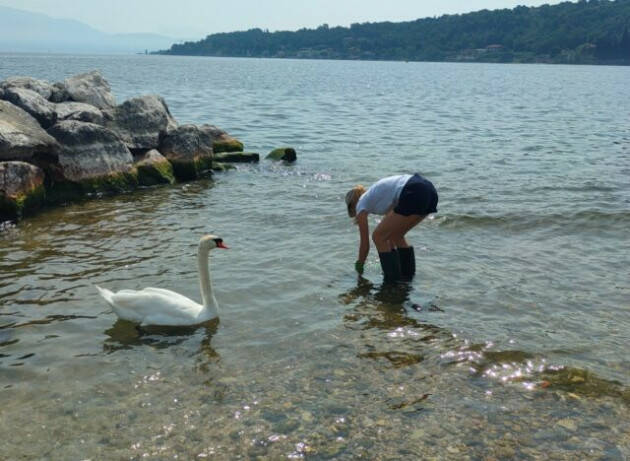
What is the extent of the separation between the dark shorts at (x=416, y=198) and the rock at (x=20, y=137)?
26.8 ft

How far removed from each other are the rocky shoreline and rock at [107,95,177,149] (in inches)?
1.1

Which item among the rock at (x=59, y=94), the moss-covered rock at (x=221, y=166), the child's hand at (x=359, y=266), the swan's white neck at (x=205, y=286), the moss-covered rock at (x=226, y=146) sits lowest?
the moss-covered rock at (x=221, y=166)

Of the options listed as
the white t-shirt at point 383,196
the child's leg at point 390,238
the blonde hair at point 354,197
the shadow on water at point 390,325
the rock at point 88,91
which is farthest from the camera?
the rock at point 88,91

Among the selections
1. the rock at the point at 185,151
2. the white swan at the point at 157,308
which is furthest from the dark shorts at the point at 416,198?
the rock at the point at 185,151

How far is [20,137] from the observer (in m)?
12.4

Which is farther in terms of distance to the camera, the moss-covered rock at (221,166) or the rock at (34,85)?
the moss-covered rock at (221,166)

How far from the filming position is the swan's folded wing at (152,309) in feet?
24.3

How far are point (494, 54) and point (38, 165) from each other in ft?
522

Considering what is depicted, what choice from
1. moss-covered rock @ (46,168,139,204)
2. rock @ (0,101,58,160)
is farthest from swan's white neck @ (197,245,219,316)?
moss-covered rock @ (46,168,139,204)

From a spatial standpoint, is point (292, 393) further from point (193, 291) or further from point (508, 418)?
point (193, 291)

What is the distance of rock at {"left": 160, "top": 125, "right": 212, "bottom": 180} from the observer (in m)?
17.1

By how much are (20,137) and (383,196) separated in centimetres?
805

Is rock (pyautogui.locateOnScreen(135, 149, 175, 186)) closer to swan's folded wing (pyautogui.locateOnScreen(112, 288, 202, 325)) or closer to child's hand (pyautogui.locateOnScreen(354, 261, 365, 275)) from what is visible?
child's hand (pyautogui.locateOnScreen(354, 261, 365, 275))

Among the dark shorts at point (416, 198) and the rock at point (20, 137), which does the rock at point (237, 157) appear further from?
the dark shorts at point (416, 198)
